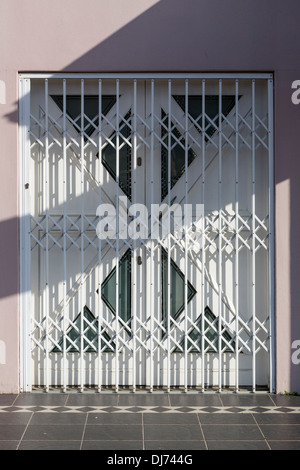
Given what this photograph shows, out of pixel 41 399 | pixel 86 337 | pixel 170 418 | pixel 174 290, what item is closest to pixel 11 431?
pixel 41 399

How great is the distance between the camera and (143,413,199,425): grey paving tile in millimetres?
6035

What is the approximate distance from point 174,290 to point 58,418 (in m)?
1.48

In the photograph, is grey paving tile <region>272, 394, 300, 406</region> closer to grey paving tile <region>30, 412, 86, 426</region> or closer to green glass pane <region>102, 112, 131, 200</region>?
grey paving tile <region>30, 412, 86, 426</region>

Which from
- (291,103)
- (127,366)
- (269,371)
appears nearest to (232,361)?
(269,371)

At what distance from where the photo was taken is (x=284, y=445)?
18.1ft

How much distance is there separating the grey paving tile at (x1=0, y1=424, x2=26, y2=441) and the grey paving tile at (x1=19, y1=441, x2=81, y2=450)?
5.3 inches

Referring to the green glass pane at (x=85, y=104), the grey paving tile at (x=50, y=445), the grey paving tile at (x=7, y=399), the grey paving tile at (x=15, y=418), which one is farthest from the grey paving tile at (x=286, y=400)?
the green glass pane at (x=85, y=104)

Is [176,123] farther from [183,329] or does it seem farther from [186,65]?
[183,329]

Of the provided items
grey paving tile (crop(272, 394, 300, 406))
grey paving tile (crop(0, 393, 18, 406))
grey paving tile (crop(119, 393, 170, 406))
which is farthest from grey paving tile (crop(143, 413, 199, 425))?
grey paving tile (crop(0, 393, 18, 406))

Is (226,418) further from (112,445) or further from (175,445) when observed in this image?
(112,445)

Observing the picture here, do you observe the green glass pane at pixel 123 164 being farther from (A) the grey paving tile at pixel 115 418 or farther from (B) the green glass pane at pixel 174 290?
(A) the grey paving tile at pixel 115 418

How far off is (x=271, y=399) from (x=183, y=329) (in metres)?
0.88

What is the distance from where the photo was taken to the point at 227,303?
6984 millimetres

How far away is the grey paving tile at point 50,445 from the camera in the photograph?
17.9 ft
